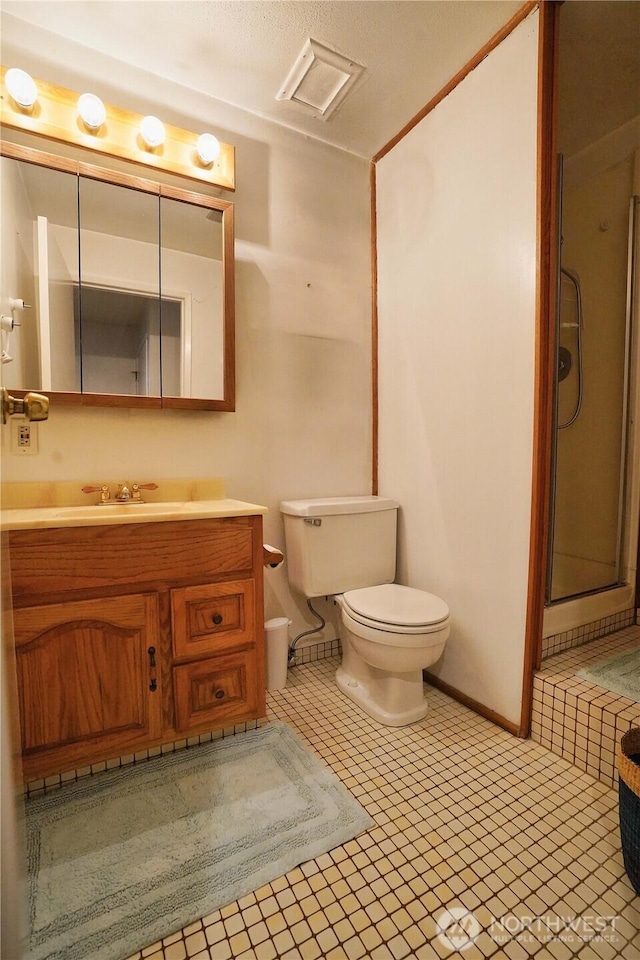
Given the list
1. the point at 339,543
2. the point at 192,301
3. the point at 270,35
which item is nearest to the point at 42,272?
the point at 192,301

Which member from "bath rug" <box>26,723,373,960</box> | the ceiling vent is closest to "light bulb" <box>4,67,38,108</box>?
the ceiling vent

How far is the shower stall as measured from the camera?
1948 millimetres

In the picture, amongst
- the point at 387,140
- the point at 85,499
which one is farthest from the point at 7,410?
the point at 387,140

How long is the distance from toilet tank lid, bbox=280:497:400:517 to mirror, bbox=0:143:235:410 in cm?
49

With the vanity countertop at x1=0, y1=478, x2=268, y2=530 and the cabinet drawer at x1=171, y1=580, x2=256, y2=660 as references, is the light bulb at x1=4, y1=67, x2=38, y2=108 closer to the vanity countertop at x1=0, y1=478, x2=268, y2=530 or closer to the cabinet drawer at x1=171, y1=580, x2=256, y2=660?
the vanity countertop at x1=0, y1=478, x2=268, y2=530

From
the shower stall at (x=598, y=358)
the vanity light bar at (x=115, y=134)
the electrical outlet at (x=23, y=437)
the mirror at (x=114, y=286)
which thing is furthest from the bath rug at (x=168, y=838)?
the vanity light bar at (x=115, y=134)

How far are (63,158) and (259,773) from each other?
2078 millimetres

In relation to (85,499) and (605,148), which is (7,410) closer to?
(85,499)

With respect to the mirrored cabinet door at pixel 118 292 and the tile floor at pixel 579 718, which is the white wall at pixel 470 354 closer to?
the tile floor at pixel 579 718

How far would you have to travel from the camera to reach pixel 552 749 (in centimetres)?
140

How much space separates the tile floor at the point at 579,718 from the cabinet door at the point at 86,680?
1.23 metres

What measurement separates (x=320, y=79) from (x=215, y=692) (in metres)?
2.26

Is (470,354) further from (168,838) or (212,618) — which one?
(168,838)

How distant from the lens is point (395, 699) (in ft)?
5.14
